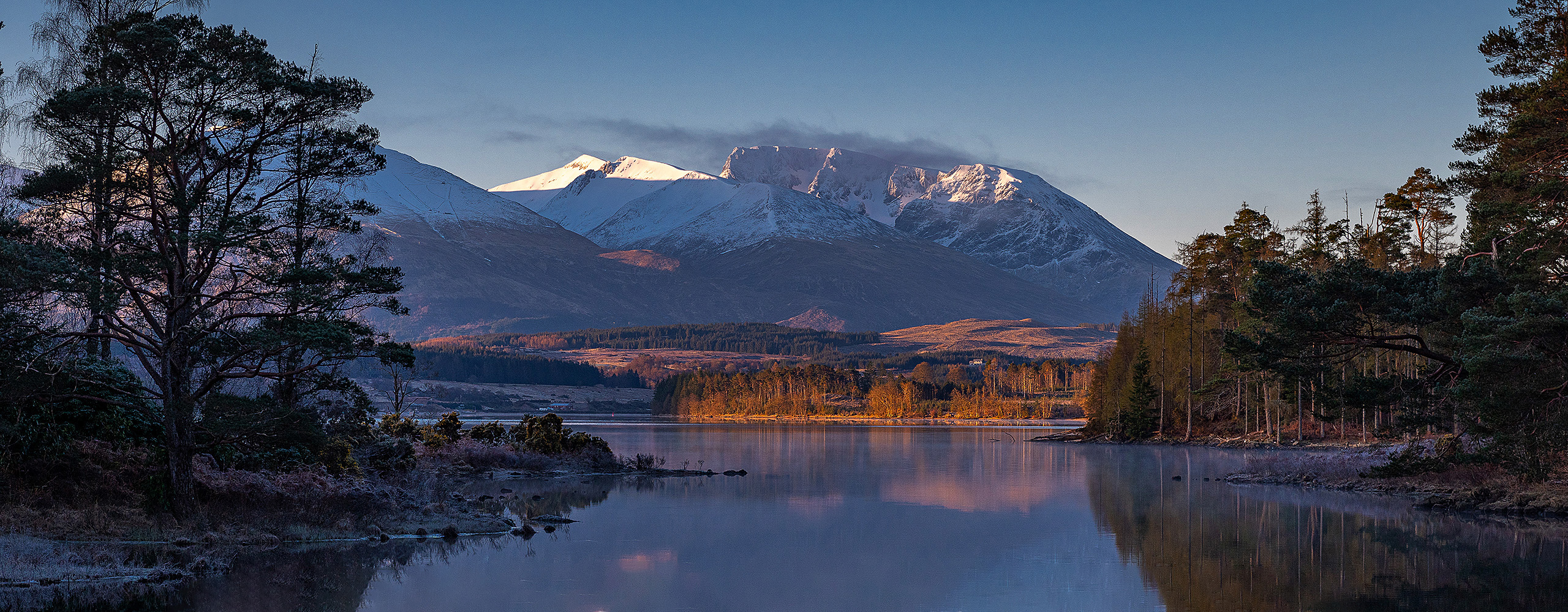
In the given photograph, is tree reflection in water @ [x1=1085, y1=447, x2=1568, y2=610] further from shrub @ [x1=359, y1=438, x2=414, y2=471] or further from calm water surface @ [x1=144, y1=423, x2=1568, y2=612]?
shrub @ [x1=359, y1=438, x2=414, y2=471]

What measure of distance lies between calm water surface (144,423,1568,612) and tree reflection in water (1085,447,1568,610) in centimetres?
9

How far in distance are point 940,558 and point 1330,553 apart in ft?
29.1

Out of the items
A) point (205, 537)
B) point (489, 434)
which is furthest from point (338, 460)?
point (489, 434)

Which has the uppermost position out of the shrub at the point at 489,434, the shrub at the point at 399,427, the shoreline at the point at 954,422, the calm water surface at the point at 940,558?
the shrub at the point at 399,427

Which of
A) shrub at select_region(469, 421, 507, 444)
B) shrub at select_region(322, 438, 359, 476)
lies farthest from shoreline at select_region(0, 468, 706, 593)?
shrub at select_region(469, 421, 507, 444)

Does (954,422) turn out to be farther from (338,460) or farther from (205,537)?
(205,537)

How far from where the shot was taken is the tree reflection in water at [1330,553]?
2083 cm

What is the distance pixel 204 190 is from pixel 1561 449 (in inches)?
1409

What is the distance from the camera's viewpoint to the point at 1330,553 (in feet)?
86.4

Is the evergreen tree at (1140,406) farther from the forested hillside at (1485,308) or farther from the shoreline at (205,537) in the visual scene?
the shoreline at (205,537)

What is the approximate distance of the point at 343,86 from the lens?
80.0 ft

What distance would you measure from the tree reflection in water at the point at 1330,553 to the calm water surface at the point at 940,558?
0.09 metres

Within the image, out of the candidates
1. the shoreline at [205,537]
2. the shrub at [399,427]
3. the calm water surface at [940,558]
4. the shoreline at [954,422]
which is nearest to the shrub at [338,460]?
the shoreline at [205,537]

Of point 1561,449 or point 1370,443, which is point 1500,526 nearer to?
point 1561,449
